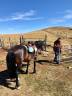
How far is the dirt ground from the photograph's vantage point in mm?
11164

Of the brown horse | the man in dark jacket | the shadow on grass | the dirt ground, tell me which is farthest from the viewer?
the man in dark jacket

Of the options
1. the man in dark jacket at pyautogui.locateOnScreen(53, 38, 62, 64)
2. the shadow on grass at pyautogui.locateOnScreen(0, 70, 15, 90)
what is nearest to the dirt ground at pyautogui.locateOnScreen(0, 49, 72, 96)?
the shadow on grass at pyautogui.locateOnScreen(0, 70, 15, 90)

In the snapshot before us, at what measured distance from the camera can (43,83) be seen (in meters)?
12.5

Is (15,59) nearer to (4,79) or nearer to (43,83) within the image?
(4,79)

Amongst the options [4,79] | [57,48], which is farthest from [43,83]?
[57,48]

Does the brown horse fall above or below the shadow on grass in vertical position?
above

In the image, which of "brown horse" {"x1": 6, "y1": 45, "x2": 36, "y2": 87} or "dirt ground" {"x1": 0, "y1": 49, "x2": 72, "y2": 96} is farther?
"brown horse" {"x1": 6, "y1": 45, "x2": 36, "y2": 87}

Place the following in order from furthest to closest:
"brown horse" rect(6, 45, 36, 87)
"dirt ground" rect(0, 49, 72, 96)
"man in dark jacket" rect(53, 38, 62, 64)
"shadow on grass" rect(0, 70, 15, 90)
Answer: "man in dark jacket" rect(53, 38, 62, 64), "shadow on grass" rect(0, 70, 15, 90), "brown horse" rect(6, 45, 36, 87), "dirt ground" rect(0, 49, 72, 96)

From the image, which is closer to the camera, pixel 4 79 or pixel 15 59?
pixel 15 59

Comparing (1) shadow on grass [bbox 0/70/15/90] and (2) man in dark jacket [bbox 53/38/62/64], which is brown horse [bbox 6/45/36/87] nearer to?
(1) shadow on grass [bbox 0/70/15/90]

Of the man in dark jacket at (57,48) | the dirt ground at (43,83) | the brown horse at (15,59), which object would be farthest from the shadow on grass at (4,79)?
the man in dark jacket at (57,48)

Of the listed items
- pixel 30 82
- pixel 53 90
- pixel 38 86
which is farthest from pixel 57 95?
pixel 30 82

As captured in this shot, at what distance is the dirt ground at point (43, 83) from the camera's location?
11164 millimetres

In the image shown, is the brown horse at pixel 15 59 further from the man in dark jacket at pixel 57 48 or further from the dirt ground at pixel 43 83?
the man in dark jacket at pixel 57 48
